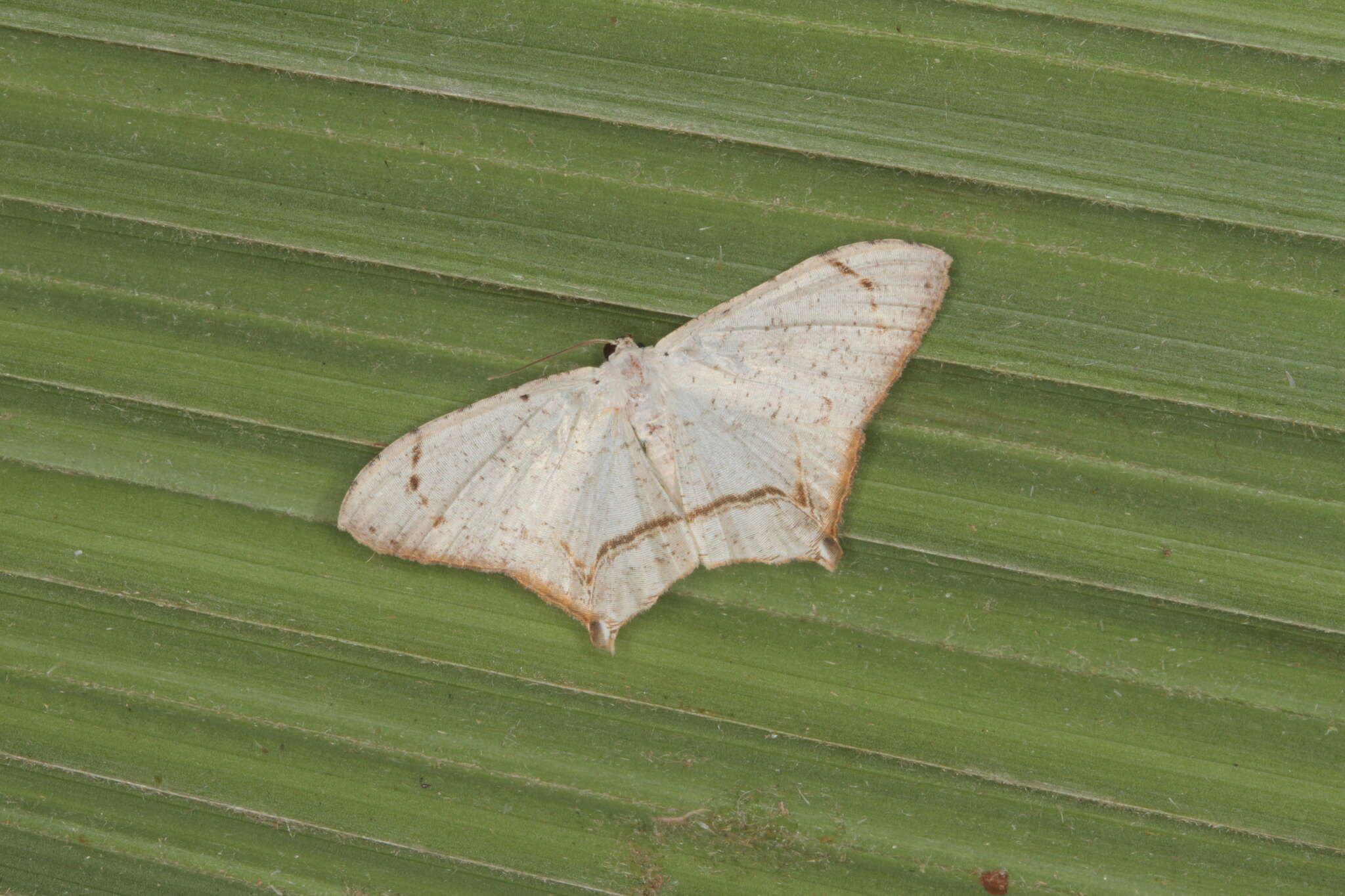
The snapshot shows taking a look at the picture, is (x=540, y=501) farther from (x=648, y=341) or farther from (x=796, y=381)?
(x=796, y=381)

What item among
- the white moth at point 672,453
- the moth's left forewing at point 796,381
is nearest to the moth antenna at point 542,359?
the white moth at point 672,453

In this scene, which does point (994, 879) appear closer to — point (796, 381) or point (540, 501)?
point (796, 381)

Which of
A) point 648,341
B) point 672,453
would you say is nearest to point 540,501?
point 672,453

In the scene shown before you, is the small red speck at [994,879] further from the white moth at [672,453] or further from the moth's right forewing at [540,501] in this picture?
the moth's right forewing at [540,501]

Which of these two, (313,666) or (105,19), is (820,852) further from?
(105,19)

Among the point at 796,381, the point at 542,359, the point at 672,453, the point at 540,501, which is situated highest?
the point at 796,381

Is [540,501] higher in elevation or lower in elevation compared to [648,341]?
lower

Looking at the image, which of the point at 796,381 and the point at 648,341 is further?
the point at 648,341

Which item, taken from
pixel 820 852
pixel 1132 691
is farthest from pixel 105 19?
pixel 1132 691
